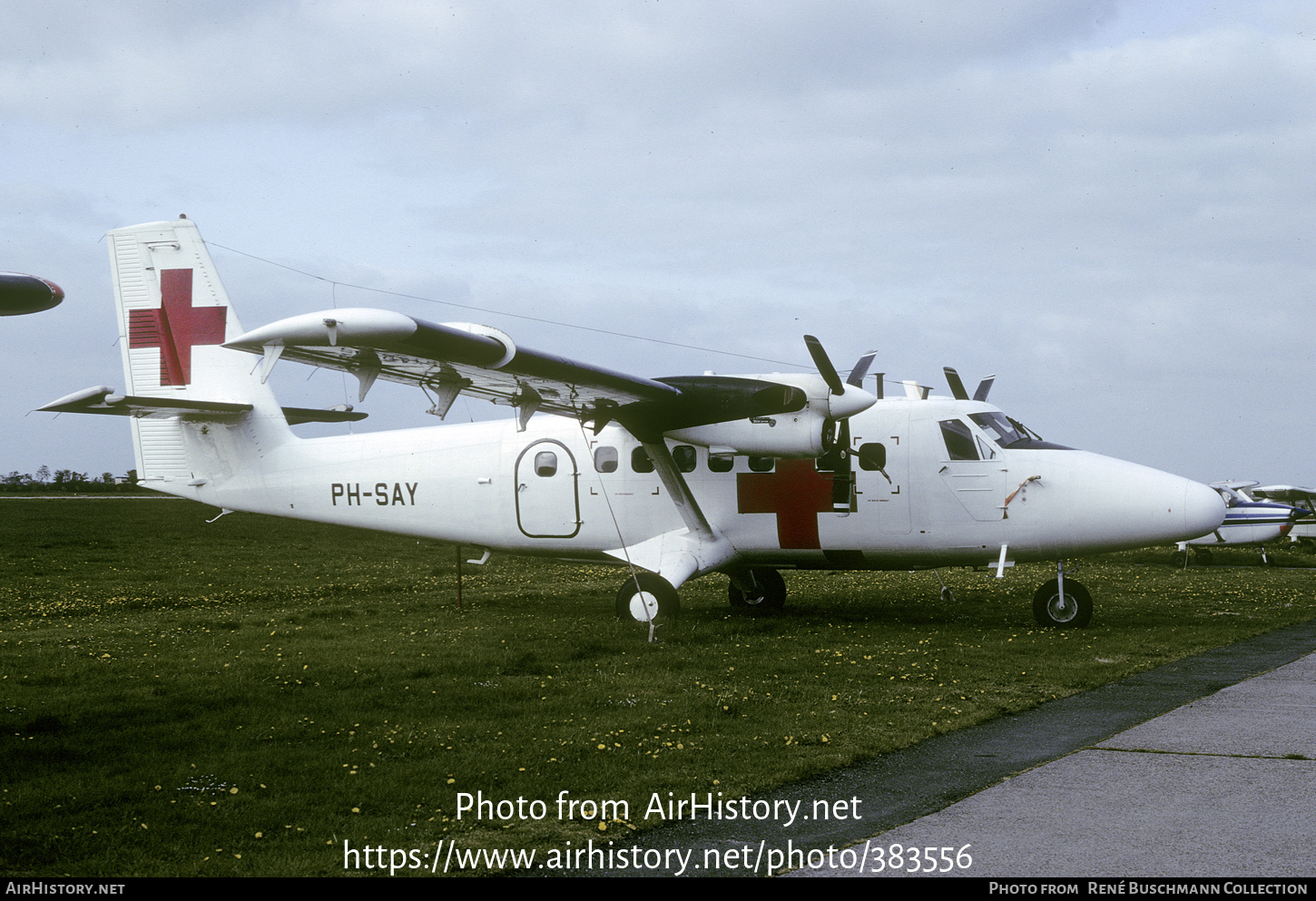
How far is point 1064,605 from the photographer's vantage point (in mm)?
13383

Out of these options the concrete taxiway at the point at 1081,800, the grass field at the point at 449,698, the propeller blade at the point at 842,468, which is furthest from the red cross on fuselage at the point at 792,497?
the concrete taxiway at the point at 1081,800

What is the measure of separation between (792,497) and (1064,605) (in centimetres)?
381

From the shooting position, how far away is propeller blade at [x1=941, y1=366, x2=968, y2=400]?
1495 cm

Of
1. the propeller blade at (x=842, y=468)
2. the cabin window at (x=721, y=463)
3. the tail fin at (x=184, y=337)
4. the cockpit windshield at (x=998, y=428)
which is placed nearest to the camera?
the propeller blade at (x=842, y=468)

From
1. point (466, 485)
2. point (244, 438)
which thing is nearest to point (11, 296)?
point (466, 485)

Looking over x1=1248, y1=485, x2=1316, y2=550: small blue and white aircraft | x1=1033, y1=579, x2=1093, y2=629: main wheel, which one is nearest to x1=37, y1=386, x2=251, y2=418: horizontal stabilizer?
x1=1033, y1=579, x2=1093, y2=629: main wheel

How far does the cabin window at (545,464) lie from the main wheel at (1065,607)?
275 inches

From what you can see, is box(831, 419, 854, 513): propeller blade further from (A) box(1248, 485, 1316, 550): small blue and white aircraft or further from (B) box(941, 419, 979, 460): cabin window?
(A) box(1248, 485, 1316, 550): small blue and white aircraft

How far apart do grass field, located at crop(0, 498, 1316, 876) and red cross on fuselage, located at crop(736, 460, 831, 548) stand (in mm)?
1300

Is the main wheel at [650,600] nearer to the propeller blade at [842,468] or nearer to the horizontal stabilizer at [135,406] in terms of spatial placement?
the propeller blade at [842,468]

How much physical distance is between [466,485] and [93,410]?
5.43 meters

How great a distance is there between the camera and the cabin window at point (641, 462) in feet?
48.3

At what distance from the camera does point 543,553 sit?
15531 millimetres

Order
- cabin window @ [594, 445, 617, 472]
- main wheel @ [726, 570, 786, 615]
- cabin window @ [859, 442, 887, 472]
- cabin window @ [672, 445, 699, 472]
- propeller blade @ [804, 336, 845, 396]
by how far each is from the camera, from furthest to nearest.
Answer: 1. main wheel @ [726, 570, 786, 615]
2. cabin window @ [594, 445, 617, 472]
3. cabin window @ [672, 445, 699, 472]
4. cabin window @ [859, 442, 887, 472]
5. propeller blade @ [804, 336, 845, 396]
